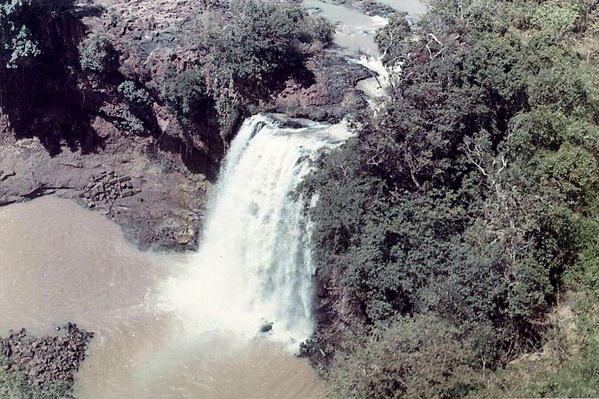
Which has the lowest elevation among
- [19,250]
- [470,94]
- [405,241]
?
[19,250]

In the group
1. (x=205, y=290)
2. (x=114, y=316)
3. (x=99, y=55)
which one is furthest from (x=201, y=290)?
(x=99, y=55)

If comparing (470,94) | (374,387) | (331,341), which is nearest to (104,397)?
(331,341)

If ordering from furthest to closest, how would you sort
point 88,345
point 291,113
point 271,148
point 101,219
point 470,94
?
point 101,219
point 291,113
point 271,148
point 88,345
point 470,94

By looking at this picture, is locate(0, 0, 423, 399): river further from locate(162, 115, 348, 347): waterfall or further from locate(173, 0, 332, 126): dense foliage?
locate(173, 0, 332, 126): dense foliage

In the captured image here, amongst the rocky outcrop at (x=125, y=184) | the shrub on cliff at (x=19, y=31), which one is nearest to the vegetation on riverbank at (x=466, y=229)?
the rocky outcrop at (x=125, y=184)

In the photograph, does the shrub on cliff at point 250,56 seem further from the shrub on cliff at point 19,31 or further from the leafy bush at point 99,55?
the shrub on cliff at point 19,31

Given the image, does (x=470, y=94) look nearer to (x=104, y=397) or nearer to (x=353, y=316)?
(x=353, y=316)

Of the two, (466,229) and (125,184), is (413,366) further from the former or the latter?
(125,184)
